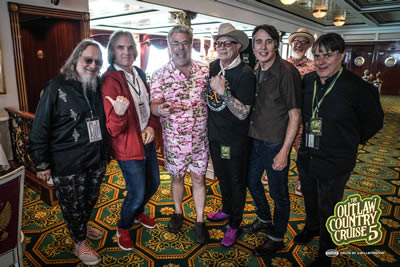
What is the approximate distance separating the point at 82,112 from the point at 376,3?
9861 mm

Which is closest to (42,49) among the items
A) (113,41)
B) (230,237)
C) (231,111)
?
(113,41)

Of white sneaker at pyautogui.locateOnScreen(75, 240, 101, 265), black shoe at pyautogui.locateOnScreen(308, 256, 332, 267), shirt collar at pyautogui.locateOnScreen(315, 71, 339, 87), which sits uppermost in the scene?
shirt collar at pyautogui.locateOnScreen(315, 71, 339, 87)

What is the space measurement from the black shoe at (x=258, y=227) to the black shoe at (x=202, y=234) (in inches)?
14.4

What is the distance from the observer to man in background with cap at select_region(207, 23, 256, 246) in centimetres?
181

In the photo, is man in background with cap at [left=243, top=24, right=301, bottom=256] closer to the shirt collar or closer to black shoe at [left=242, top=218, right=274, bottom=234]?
the shirt collar

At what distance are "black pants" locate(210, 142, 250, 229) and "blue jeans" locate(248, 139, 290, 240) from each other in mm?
82

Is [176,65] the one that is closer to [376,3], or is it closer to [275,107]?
[275,107]

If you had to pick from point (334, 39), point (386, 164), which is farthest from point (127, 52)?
point (386, 164)

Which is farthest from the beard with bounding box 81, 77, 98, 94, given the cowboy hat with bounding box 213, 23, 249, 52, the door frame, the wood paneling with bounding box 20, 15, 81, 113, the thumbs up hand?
the wood paneling with bounding box 20, 15, 81, 113

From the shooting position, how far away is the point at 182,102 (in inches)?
76.3

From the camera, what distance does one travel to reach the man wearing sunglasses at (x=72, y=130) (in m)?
1.64

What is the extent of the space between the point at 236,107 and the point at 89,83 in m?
0.98

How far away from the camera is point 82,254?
76.6 inches

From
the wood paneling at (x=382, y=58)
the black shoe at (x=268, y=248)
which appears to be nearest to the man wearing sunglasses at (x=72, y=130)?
the black shoe at (x=268, y=248)
